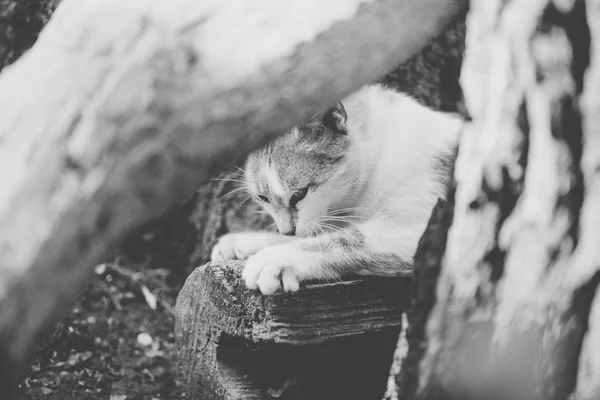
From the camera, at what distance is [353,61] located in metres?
1.24

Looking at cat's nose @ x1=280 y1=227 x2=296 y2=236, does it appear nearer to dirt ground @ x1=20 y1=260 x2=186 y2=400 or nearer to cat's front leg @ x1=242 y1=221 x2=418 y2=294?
cat's front leg @ x1=242 y1=221 x2=418 y2=294

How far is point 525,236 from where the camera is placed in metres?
1.19

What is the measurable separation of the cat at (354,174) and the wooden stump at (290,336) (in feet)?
0.79

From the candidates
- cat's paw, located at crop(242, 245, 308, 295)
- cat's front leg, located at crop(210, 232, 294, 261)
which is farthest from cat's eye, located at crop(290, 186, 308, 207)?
cat's paw, located at crop(242, 245, 308, 295)

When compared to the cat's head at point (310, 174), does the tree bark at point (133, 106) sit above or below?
above

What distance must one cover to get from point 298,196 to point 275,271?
53 cm

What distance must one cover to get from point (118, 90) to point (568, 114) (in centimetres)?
75

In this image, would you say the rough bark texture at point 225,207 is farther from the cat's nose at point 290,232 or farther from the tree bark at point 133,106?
the tree bark at point 133,106

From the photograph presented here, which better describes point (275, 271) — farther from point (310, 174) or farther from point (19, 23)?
point (19, 23)

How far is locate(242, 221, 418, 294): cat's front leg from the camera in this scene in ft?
5.42

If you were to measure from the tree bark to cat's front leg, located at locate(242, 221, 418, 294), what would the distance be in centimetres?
51

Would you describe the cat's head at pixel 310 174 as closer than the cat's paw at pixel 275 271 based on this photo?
No

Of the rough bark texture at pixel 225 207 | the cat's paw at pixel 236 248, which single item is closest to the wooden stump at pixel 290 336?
the cat's paw at pixel 236 248

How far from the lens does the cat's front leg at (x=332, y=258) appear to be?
5.42 ft
